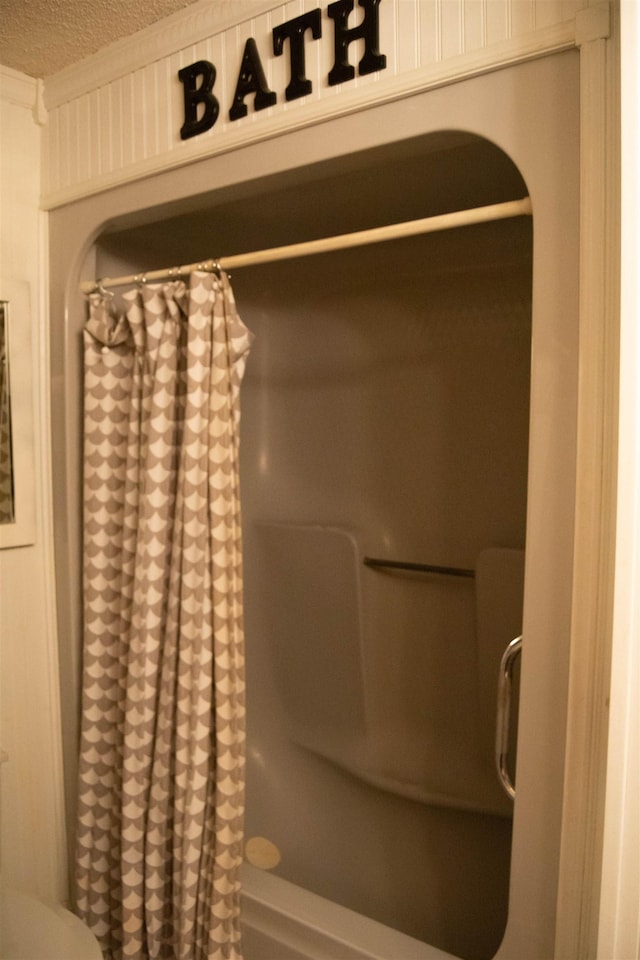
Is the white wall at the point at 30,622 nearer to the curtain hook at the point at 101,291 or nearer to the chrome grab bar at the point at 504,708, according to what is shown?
the curtain hook at the point at 101,291

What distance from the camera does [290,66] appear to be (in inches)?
47.3

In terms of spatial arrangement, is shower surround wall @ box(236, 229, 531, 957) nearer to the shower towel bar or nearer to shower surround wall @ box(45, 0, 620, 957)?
the shower towel bar

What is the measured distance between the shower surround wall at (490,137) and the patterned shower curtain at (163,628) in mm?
259

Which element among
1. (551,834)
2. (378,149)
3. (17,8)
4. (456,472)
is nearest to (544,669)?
(551,834)

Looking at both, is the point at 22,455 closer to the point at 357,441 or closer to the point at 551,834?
the point at 357,441

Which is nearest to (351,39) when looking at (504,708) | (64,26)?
(64,26)

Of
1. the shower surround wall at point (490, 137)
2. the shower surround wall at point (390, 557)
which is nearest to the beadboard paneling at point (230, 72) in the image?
the shower surround wall at point (490, 137)

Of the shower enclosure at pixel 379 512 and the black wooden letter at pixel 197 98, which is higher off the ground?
the black wooden letter at pixel 197 98

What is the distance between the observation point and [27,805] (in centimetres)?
166

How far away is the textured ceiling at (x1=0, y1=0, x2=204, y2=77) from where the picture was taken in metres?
1.34

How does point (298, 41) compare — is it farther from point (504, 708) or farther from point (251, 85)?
point (504, 708)

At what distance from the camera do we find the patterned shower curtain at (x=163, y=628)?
1.36 metres

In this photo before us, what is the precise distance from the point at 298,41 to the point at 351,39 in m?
0.11

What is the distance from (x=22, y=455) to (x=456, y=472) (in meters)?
1.20
